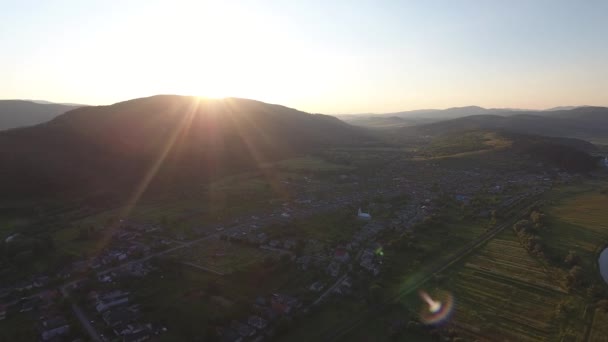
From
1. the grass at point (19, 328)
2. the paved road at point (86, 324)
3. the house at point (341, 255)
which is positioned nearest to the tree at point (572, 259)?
the house at point (341, 255)

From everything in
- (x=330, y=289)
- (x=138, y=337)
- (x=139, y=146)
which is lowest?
(x=330, y=289)

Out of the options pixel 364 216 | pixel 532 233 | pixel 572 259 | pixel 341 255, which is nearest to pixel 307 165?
pixel 364 216

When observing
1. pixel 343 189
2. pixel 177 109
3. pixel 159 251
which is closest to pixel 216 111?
pixel 177 109

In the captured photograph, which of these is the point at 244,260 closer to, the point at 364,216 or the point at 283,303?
the point at 283,303

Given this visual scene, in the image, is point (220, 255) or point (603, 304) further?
point (220, 255)

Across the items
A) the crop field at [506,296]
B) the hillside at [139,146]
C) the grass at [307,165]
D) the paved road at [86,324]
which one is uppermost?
the hillside at [139,146]

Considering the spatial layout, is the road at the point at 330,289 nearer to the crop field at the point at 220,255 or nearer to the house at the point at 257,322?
the house at the point at 257,322

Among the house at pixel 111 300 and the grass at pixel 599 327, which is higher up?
the house at pixel 111 300

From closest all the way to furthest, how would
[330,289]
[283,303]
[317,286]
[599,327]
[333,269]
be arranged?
[599,327], [283,303], [330,289], [317,286], [333,269]
